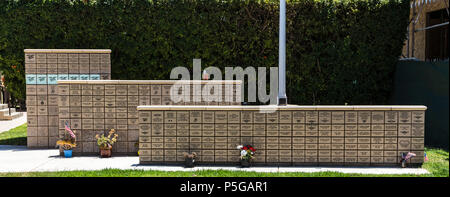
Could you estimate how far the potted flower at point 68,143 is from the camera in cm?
778

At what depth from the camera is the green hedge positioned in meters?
9.52

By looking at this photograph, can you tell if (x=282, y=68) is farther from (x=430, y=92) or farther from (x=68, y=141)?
(x=68, y=141)

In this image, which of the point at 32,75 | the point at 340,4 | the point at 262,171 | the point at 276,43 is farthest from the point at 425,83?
the point at 32,75

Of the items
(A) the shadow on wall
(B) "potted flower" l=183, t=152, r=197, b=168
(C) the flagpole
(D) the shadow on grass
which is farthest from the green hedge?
(B) "potted flower" l=183, t=152, r=197, b=168

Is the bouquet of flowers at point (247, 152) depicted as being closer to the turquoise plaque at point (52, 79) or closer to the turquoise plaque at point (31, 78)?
the turquoise plaque at point (52, 79)

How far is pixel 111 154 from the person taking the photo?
25.8 feet

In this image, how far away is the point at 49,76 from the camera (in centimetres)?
871

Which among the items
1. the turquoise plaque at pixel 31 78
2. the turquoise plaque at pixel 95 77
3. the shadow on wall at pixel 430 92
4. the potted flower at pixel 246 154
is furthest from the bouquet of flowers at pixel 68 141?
the shadow on wall at pixel 430 92

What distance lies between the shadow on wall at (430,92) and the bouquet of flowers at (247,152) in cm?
458

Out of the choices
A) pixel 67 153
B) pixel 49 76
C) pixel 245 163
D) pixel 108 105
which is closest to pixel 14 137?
pixel 49 76

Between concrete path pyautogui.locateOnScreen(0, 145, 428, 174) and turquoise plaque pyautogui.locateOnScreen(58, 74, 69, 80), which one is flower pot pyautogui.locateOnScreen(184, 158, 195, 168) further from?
turquoise plaque pyautogui.locateOnScreen(58, 74, 69, 80)

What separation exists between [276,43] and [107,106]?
169 inches

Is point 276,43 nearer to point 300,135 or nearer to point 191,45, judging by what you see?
point 191,45

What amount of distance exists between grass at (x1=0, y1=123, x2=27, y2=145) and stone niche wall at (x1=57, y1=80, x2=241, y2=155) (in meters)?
2.22
